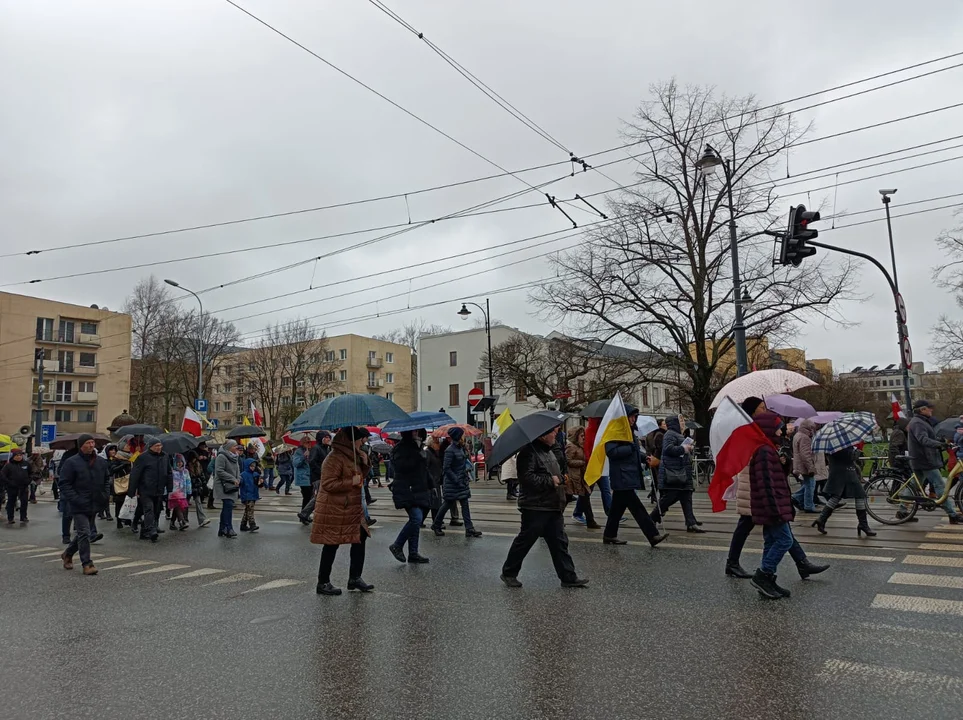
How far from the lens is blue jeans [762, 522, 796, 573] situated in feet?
21.7

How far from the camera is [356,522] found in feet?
24.6

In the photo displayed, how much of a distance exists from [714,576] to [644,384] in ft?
69.8

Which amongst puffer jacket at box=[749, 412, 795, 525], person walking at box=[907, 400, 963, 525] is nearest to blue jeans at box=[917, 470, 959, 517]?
person walking at box=[907, 400, 963, 525]

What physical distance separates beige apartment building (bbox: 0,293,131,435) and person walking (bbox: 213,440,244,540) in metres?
51.3

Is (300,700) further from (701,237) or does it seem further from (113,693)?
(701,237)

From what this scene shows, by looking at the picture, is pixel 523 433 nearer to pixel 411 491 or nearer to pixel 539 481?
pixel 539 481

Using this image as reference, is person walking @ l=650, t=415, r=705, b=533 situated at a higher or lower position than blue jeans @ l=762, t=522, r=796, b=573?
higher

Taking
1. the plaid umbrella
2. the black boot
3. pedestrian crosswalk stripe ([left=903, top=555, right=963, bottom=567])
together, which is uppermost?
the plaid umbrella

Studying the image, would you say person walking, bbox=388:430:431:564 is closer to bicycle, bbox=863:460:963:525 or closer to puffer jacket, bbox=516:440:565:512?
puffer jacket, bbox=516:440:565:512

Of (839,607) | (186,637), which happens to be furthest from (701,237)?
(186,637)

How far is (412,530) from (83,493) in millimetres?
4466

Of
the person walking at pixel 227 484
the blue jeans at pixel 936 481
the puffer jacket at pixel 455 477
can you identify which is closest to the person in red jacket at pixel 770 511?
the blue jeans at pixel 936 481

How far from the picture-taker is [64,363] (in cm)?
6216

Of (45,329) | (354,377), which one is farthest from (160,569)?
(354,377)
